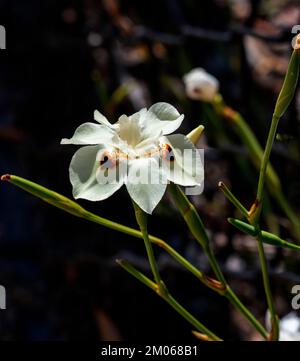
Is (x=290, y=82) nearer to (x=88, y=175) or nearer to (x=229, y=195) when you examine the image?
(x=229, y=195)

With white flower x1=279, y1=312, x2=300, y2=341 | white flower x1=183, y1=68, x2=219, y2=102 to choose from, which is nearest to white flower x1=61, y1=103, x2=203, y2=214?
white flower x1=279, y1=312, x2=300, y2=341

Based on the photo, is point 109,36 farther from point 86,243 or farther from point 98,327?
point 98,327

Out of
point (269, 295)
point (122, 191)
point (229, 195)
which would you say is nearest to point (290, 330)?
point (269, 295)

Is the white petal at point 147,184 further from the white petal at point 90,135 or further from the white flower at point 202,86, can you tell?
the white flower at point 202,86

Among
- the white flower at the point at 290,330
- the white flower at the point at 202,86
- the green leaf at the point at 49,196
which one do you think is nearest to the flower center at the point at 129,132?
the green leaf at the point at 49,196

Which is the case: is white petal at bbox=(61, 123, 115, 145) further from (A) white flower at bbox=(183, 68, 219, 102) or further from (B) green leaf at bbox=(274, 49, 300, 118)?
(A) white flower at bbox=(183, 68, 219, 102)
